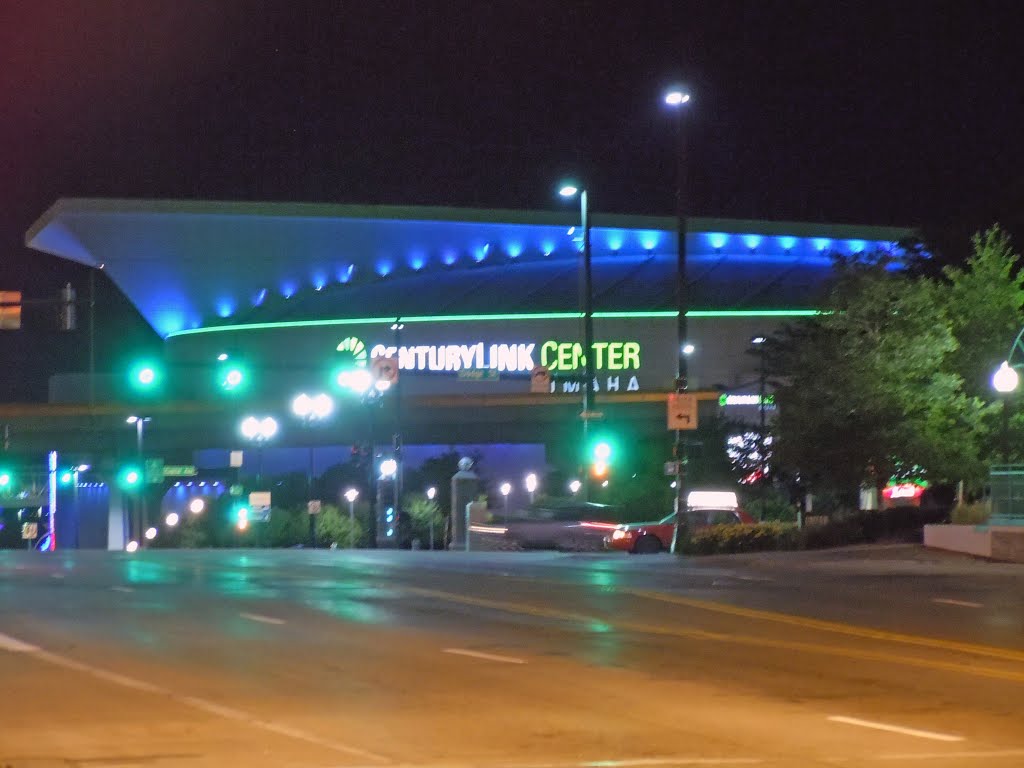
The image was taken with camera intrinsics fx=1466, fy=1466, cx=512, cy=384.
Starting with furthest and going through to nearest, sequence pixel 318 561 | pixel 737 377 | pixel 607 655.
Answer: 1. pixel 737 377
2. pixel 318 561
3. pixel 607 655

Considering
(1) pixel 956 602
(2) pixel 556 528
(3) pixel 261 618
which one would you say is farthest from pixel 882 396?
(3) pixel 261 618

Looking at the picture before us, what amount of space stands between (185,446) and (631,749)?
2943 inches

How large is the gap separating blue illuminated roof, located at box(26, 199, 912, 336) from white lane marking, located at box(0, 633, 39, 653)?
75.7 m

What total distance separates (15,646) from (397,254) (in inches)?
3391

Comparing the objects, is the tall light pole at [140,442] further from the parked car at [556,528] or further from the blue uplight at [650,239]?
the blue uplight at [650,239]

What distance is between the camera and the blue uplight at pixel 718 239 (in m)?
100

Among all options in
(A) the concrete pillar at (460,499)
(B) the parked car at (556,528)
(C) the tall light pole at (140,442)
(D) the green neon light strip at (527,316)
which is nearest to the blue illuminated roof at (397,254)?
(D) the green neon light strip at (527,316)

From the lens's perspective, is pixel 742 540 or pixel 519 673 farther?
pixel 742 540

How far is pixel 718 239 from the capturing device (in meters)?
101

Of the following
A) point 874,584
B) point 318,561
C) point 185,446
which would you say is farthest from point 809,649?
point 185,446

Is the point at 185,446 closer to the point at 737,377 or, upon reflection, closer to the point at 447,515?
the point at 447,515

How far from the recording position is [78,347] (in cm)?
11400

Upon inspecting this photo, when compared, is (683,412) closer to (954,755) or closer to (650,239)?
(954,755)

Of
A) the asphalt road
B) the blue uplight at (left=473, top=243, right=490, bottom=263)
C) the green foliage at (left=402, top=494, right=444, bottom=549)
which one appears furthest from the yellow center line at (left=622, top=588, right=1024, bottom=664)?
the blue uplight at (left=473, top=243, right=490, bottom=263)
